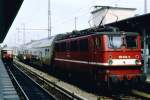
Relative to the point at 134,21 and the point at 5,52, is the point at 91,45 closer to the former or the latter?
the point at 134,21

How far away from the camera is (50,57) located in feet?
95.7

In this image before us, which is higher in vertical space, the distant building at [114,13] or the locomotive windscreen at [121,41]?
the distant building at [114,13]

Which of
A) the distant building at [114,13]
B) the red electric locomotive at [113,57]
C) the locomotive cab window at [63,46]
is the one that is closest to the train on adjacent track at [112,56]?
the red electric locomotive at [113,57]

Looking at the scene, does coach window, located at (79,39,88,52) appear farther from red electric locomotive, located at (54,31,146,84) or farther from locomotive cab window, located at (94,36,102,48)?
locomotive cab window, located at (94,36,102,48)

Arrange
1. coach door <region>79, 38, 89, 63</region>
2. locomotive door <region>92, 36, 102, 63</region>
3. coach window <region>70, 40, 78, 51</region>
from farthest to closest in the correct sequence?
coach window <region>70, 40, 78, 51</region>, coach door <region>79, 38, 89, 63</region>, locomotive door <region>92, 36, 102, 63</region>


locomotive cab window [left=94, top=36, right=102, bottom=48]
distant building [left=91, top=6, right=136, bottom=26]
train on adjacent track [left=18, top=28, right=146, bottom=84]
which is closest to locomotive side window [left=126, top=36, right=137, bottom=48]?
train on adjacent track [left=18, top=28, right=146, bottom=84]

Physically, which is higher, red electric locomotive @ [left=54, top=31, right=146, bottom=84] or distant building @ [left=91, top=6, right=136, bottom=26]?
distant building @ [left=91, top=6, right=136, bottom=26]

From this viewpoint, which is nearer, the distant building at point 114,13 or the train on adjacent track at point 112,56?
the train on adjacent track at point 112,56

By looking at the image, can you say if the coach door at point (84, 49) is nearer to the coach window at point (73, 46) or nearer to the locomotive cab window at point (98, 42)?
the coach window at point (73, 46)

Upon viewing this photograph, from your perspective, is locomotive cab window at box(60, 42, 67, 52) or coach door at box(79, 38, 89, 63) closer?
coach door at box(79, 38, 89, 63)

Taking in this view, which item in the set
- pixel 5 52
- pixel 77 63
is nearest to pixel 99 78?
pixel 77 63

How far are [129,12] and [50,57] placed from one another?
5794cm

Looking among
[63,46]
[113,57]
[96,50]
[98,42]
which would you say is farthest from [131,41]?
Result: [63,46]

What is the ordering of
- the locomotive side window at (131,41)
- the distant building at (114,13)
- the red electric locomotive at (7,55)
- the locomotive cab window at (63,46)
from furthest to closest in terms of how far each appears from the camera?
1. the distant building at (114,13)
2. the red electric locomotive at (7,55)
3. the locomotive cab window at (63,46)
4. the locomotive side window at (131,41)
